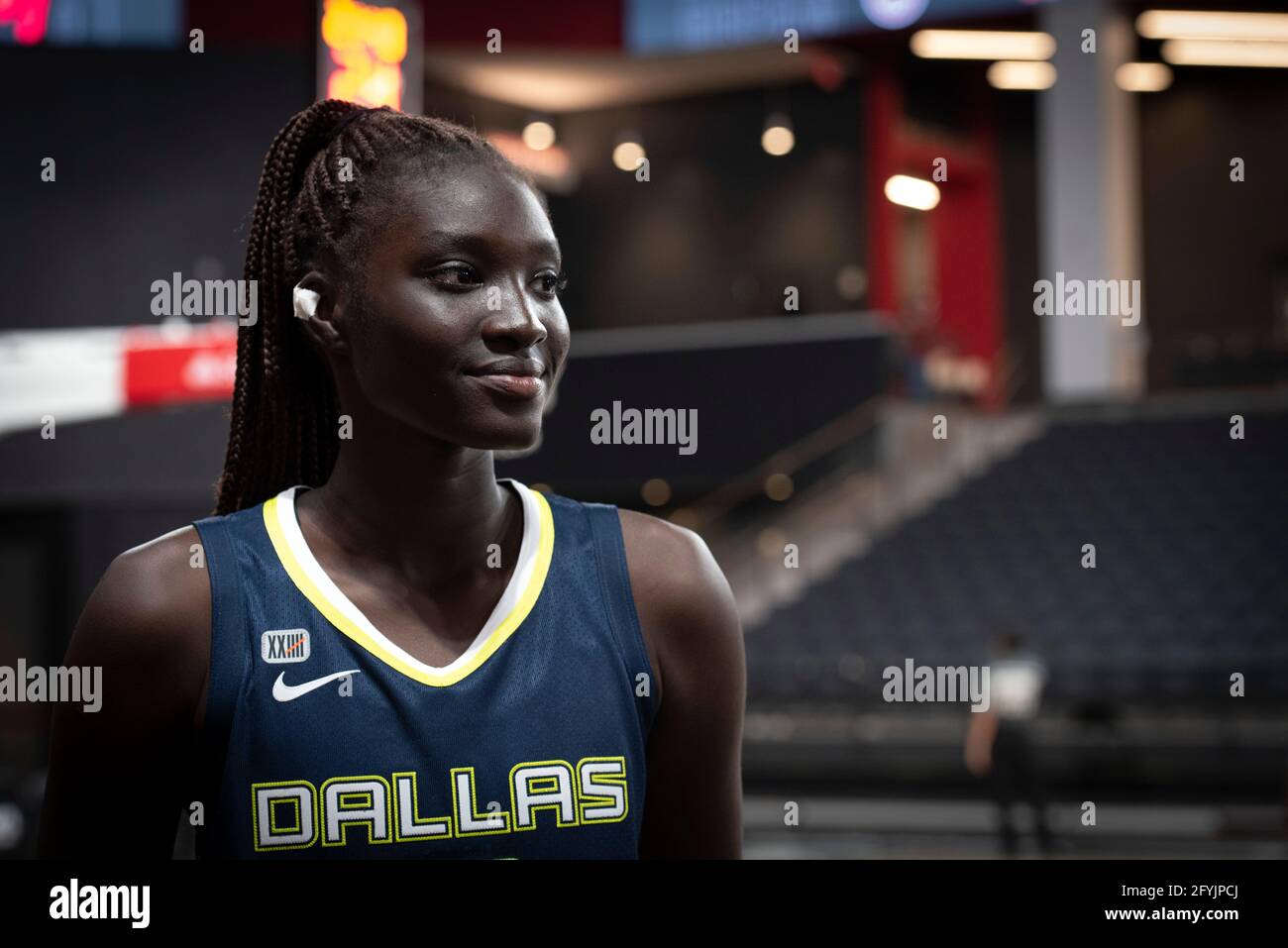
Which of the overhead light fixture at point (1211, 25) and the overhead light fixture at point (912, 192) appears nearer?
the overhead light fixture at point (1211, 25)

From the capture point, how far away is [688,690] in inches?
61.7

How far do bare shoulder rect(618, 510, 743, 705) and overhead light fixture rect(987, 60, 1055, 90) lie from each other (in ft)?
48.7

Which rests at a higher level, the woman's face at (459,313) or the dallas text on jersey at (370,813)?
the woman's face at (459,313)

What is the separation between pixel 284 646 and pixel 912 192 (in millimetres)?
15609

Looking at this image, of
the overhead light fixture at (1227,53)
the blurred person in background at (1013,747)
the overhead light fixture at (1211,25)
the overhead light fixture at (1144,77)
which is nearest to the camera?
the blurred person in background at (1013,747)

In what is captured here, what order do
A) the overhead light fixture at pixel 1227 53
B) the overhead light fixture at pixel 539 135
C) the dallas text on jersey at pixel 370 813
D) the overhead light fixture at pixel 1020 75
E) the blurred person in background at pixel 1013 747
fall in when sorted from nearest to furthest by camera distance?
1. the dallas text on jersey at pixel 370 813
2. the blurred person in background at pixel 1013 747
3. the overhead light fixture at pixel 1227 53
4. the overhead light fixture at pixel 1020 75
5. the overhead light fixture at pixel 539 135

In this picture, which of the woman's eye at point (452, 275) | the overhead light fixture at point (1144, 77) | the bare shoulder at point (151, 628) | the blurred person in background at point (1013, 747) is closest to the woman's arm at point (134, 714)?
the bare shoulder at point (151, 628)

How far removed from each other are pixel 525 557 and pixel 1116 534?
37.2 feet

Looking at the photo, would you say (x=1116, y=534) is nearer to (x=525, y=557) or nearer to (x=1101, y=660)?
(x=1101, y=660)

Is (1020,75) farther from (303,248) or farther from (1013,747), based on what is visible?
(303,248)

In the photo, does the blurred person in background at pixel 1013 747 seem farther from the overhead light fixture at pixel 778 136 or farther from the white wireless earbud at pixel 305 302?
the overhead light fixture at pixel 778 136

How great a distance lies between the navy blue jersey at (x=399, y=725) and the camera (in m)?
1.40

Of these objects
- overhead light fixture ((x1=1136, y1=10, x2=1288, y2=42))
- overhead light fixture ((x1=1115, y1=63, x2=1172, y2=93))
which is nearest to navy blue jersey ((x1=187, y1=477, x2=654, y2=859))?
overhead light fixture ((x1=1136, y1=10, x2=1288, y2=42))

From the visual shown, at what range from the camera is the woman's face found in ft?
4.69
